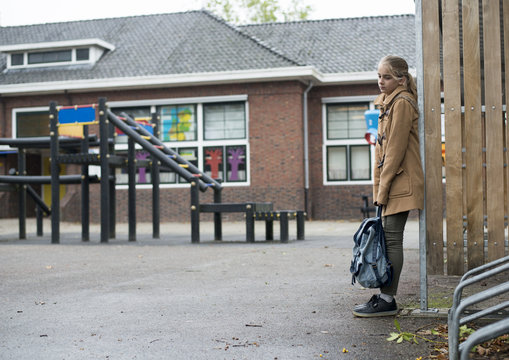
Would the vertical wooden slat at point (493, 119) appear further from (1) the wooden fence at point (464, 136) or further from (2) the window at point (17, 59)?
(2) the window at point (17, 59)

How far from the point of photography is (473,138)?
4.93 meters

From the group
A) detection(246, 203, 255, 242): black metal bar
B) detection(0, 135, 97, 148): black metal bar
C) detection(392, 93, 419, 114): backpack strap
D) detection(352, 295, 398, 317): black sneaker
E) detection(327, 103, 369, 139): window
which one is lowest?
detection(352, 295, 398, 317): black sneaker

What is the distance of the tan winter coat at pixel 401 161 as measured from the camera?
479 centimetres

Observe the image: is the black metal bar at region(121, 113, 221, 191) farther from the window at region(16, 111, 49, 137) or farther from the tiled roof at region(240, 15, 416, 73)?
the window at region(16, 111, 49, 137)

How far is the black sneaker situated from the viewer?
4.82m

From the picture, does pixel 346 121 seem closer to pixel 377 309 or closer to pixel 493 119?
pixel 493 119

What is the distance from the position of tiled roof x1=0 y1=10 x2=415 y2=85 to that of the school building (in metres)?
0.07

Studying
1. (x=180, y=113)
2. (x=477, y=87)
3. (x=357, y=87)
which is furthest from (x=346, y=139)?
(x=477, y=87)

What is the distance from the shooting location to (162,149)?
13383 mm

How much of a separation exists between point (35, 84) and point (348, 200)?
1103 cm

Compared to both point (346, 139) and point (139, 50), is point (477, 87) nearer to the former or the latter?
point (346, 139)

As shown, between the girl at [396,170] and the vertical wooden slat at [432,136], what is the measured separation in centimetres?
9

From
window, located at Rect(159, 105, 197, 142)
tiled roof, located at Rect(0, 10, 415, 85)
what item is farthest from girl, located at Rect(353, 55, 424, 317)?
window, located at Rect(159, 105, 197, 142)

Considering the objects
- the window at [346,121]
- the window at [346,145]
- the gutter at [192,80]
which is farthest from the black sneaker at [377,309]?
the window at [346,121]
